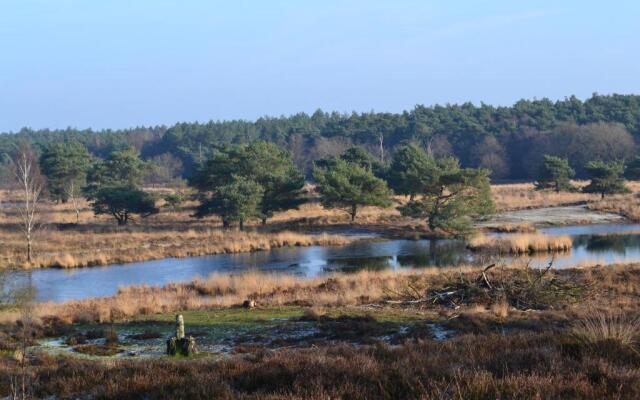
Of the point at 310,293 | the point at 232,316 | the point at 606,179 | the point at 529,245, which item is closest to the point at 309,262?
the point at 529,245

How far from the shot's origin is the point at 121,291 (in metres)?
28.1

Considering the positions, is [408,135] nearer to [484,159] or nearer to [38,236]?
[484,159]

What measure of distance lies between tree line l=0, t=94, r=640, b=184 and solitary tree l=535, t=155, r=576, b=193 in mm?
24070

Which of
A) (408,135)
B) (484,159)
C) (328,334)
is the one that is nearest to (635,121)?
(484,159)

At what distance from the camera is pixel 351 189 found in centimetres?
5203

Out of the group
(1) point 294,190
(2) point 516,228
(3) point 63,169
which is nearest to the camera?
(2) point 516,228

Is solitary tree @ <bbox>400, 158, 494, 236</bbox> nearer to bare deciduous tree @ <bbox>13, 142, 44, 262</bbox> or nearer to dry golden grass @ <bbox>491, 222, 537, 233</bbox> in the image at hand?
dry golden grass @ <bbox>491, 222, 537, 233</bbox>

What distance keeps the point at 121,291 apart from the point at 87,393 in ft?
64.7

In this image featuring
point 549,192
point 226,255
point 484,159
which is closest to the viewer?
point 226,255

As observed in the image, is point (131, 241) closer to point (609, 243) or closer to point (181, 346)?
point (609, 243)

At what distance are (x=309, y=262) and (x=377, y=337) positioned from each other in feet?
78.3

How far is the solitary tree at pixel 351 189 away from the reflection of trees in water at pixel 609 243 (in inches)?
559

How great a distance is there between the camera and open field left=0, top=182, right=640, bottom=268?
4209 cm

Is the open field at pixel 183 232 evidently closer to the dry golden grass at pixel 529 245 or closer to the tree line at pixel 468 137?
the dry golden grass at pixel 529 245
